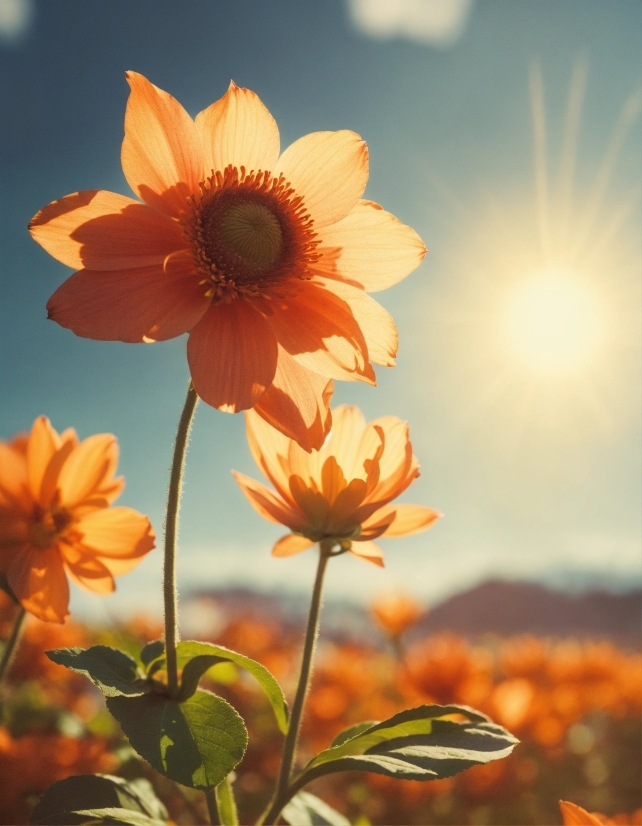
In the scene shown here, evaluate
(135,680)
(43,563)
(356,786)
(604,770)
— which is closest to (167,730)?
(135,680)

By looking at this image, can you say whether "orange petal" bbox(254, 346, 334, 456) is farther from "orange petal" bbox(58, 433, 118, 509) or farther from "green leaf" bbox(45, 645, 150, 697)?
"orange petal" bbox(58, 433, 118, 509)

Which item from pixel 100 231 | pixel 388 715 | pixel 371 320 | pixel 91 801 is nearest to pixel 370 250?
pixel 371 320

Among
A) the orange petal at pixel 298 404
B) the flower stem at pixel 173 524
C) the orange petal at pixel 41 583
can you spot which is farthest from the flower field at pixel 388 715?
the orange petal at pixel 298 404

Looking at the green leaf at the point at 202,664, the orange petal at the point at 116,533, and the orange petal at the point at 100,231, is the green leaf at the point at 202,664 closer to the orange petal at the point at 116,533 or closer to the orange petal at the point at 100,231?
the orange petal at the point at 116,533

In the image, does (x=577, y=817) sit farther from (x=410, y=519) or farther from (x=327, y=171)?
(x=327, y=171)

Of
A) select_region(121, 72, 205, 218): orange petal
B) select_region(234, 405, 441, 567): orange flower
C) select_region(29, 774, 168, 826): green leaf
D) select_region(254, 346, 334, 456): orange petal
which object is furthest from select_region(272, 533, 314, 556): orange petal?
select_region(121, 72, 205, 218): orange petal

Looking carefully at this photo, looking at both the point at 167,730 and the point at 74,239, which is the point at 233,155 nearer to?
the point at 74,239
